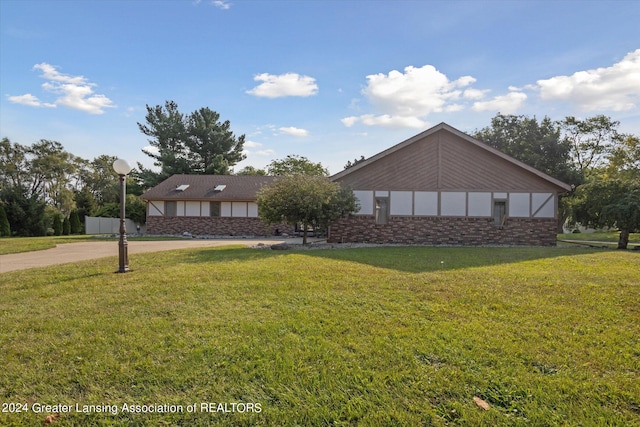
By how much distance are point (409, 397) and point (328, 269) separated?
5.12 metres

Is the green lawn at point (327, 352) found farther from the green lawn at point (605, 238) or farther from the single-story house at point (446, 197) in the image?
the green lawn at point (605, 238)

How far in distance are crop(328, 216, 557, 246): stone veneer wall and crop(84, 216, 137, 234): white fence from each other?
22.9 metres

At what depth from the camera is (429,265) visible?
27.7 feet

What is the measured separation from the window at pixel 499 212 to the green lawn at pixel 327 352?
1052cm

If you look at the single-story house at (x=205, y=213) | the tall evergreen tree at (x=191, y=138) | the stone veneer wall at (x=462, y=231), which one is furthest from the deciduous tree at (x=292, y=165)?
the stone veneer wall at (x=462, y=231)

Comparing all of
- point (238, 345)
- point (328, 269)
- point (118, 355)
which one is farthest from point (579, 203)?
point (118, 355)

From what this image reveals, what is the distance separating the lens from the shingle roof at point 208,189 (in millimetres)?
24125

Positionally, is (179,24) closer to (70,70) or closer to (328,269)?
(70,70)

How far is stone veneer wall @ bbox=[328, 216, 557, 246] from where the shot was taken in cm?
1606

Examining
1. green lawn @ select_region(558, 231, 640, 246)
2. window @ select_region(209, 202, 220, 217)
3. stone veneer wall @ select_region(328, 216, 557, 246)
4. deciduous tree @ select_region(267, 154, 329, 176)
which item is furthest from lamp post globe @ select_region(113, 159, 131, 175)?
deciduous tree @ select_region(267, 154, 329, 176)

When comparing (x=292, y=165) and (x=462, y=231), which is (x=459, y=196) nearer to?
(x=462, y=231)

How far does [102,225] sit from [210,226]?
13.9 meters

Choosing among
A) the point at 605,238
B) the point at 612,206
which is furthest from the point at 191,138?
the point at 605,238

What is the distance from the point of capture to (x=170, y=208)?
80.4 feet
